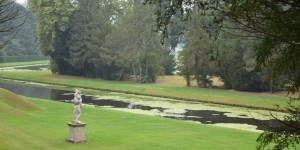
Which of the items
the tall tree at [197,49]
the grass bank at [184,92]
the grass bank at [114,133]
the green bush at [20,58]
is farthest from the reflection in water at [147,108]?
the green bush at [20,58]

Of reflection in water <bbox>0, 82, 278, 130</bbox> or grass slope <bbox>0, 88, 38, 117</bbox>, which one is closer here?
grass slope <bbox>0, 88, 38, 117</bbox>

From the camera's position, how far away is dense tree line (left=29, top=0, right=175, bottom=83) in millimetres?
A: 57656

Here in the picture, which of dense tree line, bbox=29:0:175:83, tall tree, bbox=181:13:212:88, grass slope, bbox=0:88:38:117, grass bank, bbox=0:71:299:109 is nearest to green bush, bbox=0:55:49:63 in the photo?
dense tree line, bbox=29:0:175:83

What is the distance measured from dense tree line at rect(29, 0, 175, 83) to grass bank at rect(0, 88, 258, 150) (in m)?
26.7

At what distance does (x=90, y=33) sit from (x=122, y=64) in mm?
7822

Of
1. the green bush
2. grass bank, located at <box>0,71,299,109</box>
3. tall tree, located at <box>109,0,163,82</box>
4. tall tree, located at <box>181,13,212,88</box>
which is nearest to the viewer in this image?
grass bank, located at <box>0,71,299,109</box>

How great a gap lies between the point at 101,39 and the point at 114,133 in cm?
3960

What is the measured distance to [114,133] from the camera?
23438 millimetres

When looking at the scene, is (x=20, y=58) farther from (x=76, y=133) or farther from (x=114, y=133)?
(x=76, y=133)

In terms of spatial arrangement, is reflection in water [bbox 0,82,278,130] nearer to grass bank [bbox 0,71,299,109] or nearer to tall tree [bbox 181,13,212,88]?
grass bank [bbox 0,71,299,109]

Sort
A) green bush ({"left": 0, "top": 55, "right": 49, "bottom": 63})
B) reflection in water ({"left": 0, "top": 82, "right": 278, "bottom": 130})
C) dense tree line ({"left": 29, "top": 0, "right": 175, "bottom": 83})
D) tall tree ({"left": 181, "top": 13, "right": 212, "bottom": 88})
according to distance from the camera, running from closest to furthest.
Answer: reflection in water ({"left": 0, "top": 82, "right": 278, "bottom": 130})
tall tree ({"left": 181, "top": 13, "right": 212, "bottom": 88})
dense tree line ({"left": 29, "top": 0, "right": 175, "bottom": 83})
green bush ({"left": 0, "top": 55, "right": 49, "bottom": 63})

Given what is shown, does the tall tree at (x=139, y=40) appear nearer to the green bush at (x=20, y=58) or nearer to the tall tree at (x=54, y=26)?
the tall tree at (x=54, y=26)

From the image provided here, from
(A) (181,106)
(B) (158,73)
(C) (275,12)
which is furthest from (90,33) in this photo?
(C) (275,12)

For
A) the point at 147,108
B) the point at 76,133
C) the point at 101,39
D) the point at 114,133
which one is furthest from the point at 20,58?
the point at 76,133
